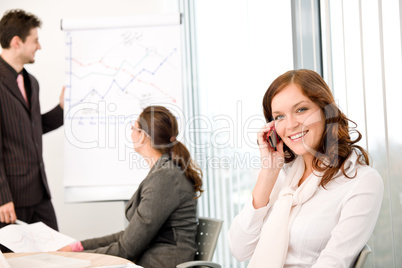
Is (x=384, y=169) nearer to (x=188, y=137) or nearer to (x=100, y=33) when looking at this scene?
(x=188, y=137)

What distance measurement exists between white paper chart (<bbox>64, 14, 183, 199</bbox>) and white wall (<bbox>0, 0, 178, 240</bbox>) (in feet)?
3.44

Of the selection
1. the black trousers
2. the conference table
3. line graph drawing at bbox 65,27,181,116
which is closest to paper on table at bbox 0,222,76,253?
the conference table

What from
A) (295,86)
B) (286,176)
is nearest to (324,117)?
(295,86)

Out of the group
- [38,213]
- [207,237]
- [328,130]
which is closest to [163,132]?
[207,237]

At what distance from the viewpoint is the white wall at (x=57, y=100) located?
4.15m

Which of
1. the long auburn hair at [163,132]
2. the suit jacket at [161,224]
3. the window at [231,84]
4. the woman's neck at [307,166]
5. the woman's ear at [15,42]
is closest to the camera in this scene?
the woman's neck at [307,166]

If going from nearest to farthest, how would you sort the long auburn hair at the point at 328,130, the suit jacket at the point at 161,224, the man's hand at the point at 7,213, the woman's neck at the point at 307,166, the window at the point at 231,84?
Result: the long auburn hair at the point at 328,130, the woman's neck at the point at 307,166, the suit jacket at the point at 161,224, the man's hand at the point at 7,213, the window at the point at 231,84

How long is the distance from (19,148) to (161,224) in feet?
4.49

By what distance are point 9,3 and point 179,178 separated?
3088 millimetres

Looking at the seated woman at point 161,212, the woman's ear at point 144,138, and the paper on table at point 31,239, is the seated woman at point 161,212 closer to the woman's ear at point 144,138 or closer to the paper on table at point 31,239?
the woman's ear at point 144,138

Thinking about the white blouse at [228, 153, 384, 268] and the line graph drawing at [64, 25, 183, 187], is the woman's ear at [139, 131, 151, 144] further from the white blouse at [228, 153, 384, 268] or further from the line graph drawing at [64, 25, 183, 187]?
the white blouse at [228, 153, 384, 268]

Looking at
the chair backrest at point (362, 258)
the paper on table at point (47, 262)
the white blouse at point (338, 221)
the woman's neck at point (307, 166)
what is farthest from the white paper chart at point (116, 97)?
the chair backrest at point (362, 258)

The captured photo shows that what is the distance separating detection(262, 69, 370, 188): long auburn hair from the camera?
155 centimetres

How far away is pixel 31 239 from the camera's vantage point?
2.02m
